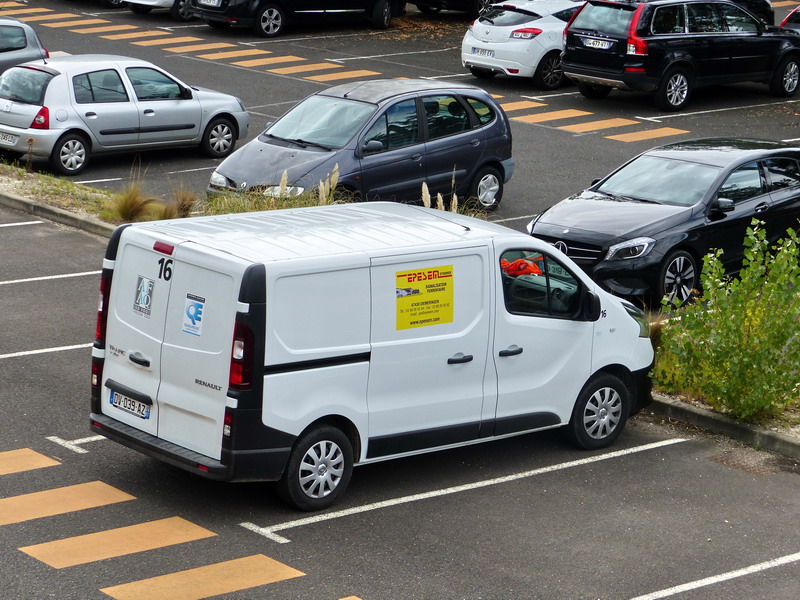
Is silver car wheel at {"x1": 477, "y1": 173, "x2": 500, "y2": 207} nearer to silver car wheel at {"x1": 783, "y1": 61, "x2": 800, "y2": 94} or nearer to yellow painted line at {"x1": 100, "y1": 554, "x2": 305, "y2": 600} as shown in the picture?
yellow painted line at {"x1": 100, "y1": 554, "x2": 305, "y2": 600}

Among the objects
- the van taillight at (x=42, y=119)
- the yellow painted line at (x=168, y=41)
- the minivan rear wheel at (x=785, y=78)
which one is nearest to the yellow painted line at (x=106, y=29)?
the yellow painted line at (x=168, y=41)

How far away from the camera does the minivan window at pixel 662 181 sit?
14344 millimetres

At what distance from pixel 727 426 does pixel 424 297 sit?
10.9ft

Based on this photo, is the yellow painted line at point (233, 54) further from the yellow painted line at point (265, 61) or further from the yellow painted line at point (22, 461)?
the yellow painted line at point (22, 461)

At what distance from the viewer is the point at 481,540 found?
8328 millimetres

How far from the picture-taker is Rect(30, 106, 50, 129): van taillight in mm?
18359

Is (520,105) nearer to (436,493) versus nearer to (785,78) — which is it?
(785,78)

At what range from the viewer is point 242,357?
804 cm

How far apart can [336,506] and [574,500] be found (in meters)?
1.65

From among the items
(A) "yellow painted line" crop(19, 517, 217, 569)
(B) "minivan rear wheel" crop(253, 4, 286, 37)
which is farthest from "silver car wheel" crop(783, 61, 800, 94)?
(A) "yellow painted line" crop(19, 517, 217, 569)

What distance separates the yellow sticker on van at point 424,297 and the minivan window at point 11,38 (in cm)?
1626

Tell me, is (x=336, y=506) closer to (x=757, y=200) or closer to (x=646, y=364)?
(x=646, y=364)

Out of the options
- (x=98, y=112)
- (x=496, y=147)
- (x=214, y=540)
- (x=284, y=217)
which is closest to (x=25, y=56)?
(x=98, y=112)

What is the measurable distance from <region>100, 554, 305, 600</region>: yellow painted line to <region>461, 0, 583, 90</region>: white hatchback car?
1995 cm
